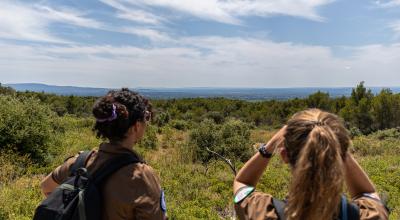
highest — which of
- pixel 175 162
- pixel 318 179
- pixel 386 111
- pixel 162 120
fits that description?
pixel 318 179

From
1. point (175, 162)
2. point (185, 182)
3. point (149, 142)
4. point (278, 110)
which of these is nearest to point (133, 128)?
point (185, 182)

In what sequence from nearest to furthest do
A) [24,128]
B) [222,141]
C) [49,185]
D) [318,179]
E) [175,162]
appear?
[318,179] → [49,185] → [24,128] → [175,162] → [222,141]

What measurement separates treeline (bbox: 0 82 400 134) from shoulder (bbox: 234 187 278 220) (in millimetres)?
20785

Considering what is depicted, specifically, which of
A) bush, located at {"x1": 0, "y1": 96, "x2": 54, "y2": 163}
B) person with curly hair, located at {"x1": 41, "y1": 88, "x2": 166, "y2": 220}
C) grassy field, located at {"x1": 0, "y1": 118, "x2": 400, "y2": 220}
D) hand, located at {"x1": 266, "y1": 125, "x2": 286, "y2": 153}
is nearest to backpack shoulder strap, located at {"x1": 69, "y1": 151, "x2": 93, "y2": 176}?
person with curly hair, located at {"x1": 41, "y1": 88, "x2": 166, "y2": 220}

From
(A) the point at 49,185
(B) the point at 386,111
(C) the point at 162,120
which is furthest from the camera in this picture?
(B) the point at 386,111

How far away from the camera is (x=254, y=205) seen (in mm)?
1538

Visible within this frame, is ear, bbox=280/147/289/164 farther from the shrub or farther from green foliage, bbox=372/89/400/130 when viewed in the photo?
green foliage, bbox=372/89/400/130

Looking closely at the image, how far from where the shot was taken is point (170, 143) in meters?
15.7

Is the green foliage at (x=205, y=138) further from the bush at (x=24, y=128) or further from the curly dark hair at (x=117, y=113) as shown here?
the curly dark hair at (x=117, y=113)

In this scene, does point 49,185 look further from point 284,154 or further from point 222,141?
point 222,141

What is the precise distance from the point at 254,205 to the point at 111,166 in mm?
659

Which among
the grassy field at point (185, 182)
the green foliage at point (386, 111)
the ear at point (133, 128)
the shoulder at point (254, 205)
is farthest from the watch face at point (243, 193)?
the green foliage at point (386, 111)

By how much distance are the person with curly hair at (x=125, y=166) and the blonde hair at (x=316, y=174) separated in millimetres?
635

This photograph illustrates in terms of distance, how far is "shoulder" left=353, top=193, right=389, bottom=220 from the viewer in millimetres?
1447
